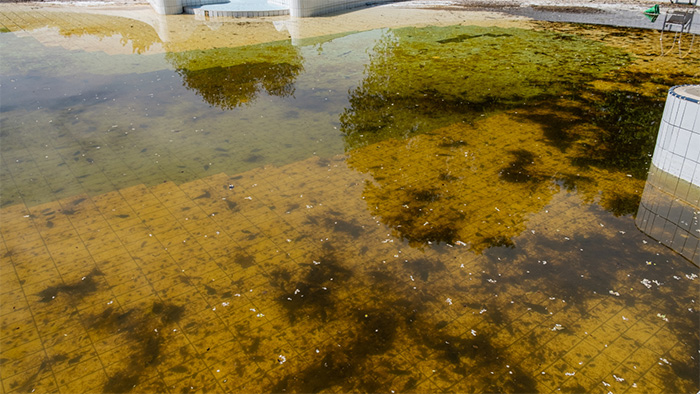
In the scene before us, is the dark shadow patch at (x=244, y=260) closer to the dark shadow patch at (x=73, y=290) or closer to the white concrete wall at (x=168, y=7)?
the dark shadow patch at (x=73, y=290)

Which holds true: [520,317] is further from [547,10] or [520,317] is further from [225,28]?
[547,10]

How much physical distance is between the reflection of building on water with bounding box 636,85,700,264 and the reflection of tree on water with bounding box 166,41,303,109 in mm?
6748

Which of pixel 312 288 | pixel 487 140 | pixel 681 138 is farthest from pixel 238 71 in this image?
pixel 681 138

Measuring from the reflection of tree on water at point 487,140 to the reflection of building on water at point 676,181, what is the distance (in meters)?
0.23

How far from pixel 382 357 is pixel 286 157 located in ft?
13.6

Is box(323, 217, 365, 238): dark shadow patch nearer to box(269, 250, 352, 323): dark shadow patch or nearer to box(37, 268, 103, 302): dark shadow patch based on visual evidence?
box(269, 250, 352, 323): dark shadow patch

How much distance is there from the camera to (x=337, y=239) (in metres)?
5.75

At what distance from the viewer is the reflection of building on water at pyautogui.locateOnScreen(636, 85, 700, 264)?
19.2 ft

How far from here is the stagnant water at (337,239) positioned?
13.8ft

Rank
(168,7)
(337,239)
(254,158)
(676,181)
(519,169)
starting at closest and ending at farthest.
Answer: (337,239)
(676,181)
(519,169)
(254,158)
(168,7)

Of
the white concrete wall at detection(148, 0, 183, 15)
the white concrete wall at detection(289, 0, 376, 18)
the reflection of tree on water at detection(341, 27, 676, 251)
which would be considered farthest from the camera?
the white concrete wall at detection(148, 0, 183, 15)

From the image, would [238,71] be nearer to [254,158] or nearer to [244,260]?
[254,158]

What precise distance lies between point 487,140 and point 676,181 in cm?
270

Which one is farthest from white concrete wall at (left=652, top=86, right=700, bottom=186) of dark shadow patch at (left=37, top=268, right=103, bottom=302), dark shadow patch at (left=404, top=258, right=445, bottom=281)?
dark shadow patch at (left=37, top=268, right=103, bottom=302)
